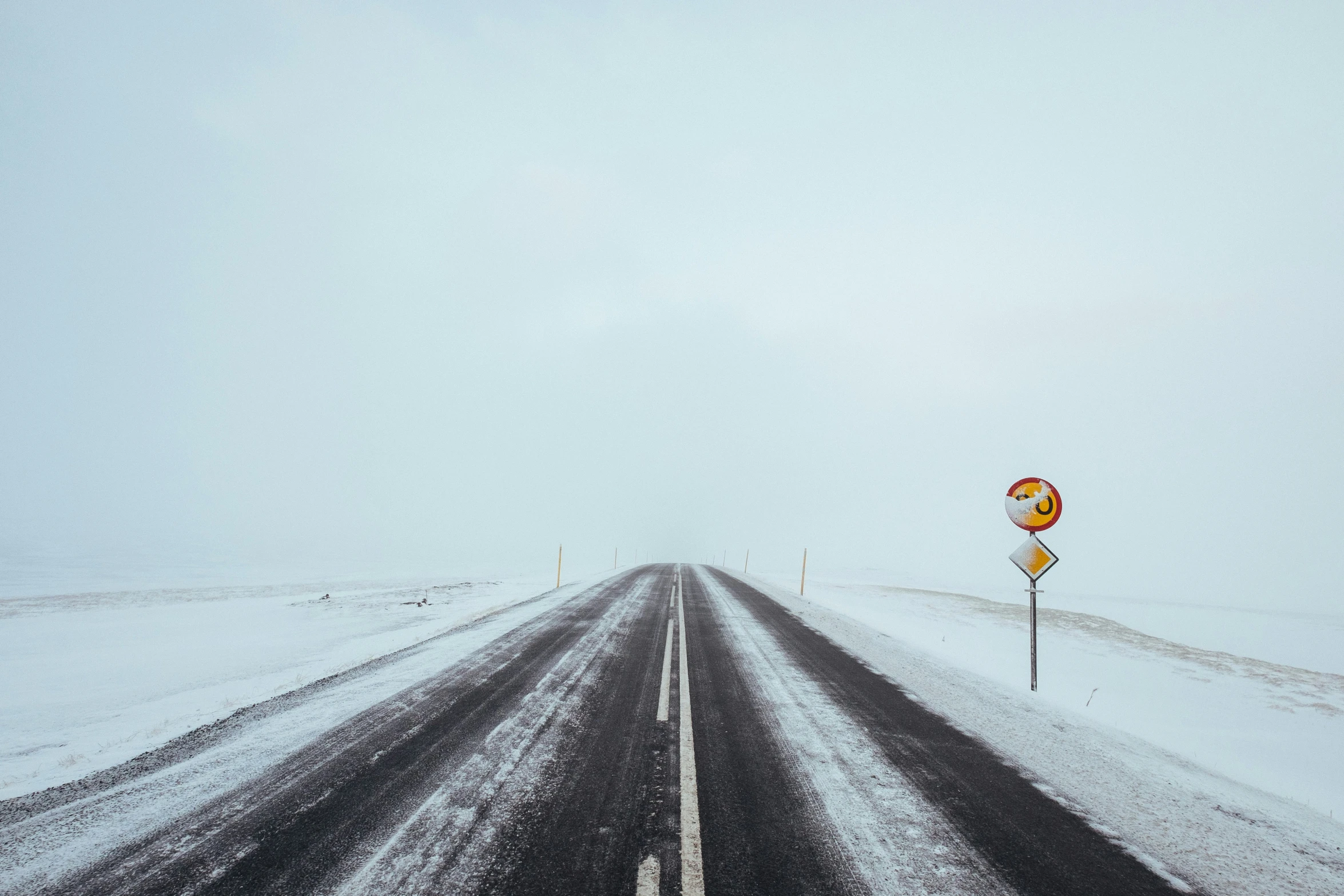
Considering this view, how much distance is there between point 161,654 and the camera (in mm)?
9352

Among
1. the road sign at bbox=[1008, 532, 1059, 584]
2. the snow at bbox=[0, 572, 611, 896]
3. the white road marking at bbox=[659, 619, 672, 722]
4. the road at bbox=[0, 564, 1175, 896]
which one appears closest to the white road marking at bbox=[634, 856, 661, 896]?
the road at bbox=[0, 564, 1175, 896]

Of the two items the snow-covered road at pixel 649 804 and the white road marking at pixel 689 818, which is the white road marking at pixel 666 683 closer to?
the snow-covered road at pixel 649 804

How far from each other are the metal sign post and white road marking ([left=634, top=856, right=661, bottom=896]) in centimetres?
702

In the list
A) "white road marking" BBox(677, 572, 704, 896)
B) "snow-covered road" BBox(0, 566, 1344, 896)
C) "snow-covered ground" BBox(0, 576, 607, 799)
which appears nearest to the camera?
"white road marking" BBox(677, 572, 704, 896)

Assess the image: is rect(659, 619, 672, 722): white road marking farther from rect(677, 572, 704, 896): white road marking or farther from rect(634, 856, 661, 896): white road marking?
rect(634, 856, 661, 896): white road marking

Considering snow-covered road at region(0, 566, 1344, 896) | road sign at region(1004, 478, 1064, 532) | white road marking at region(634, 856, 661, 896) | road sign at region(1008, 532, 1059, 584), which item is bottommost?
snow-covered road at region(0, 566, 1344, 896)

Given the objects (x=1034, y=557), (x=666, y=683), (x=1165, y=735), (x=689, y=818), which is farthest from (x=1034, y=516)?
(x=689, y=818)

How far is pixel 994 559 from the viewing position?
225 feet

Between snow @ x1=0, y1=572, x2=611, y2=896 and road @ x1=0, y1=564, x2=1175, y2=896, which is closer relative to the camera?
road @ x1=0, y1=564, x2=1175, y2=896

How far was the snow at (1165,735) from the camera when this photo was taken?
3367 millimetres

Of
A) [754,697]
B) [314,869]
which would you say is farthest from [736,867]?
[754,697]

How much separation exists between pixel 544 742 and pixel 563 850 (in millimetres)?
1728

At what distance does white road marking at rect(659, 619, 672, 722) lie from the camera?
17.6 feet

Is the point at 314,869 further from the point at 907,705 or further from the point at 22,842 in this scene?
the point at 907,705
